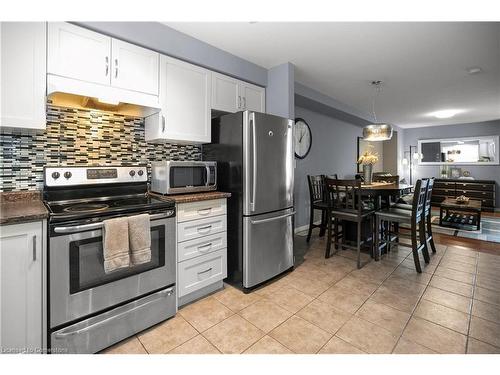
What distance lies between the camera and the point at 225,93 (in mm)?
2617

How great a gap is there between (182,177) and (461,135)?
809cm

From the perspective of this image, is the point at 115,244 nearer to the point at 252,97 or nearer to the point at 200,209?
the point at 200,209

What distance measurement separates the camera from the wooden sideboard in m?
6.23

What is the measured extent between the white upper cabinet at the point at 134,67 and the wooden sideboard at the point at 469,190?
7.52 metres

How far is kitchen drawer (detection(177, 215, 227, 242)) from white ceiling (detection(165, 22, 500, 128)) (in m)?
1.70

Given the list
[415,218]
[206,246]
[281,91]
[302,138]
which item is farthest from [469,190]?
[206,246]

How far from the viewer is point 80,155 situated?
2.00 metres

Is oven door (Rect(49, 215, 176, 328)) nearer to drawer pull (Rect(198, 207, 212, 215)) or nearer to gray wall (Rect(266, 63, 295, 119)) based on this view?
drawer pull (Rect(198, 207, 212, 215))

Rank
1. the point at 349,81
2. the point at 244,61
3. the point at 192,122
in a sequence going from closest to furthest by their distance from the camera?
the point at 192,122, the point at 244,61, the point at 349,81

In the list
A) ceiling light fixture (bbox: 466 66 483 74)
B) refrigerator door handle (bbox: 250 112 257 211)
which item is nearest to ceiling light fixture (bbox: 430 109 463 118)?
ceiling light fixture (bbox: 466 66 483 74)

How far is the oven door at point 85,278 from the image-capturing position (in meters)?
1.39
